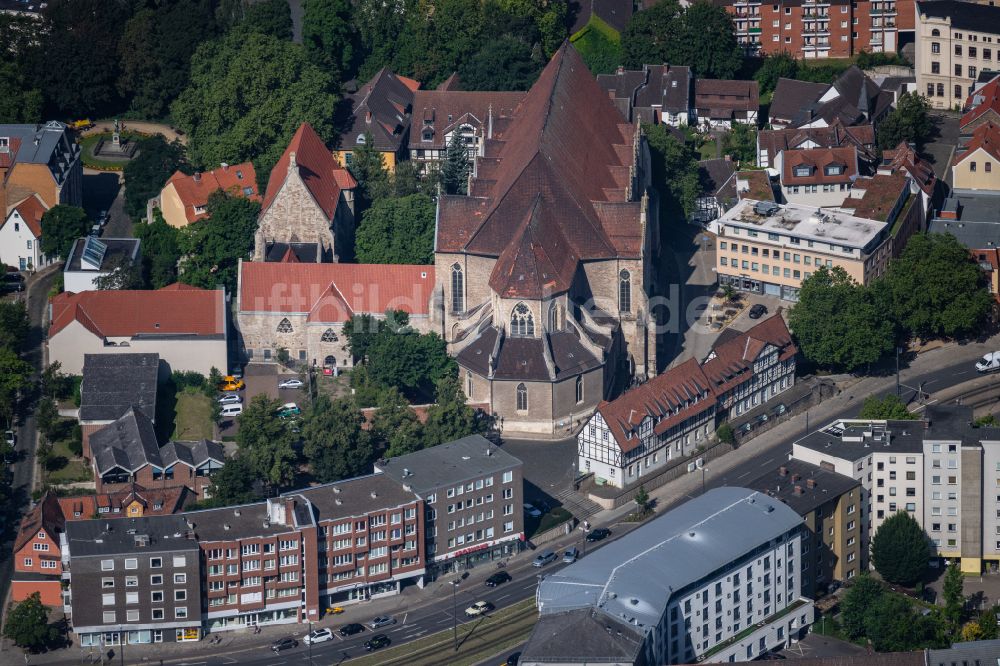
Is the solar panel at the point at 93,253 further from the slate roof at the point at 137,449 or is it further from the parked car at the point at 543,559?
the parked car at the point at 543,559

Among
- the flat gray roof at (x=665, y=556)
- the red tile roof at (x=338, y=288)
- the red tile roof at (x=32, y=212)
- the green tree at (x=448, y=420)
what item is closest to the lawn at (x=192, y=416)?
the red tile roof at (x=338, y=288)

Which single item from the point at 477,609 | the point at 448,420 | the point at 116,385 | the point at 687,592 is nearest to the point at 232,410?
the point at 116,385

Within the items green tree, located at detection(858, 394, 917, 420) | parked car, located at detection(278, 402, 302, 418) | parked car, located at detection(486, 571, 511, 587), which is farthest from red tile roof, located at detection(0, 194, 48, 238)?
green tree, located at detection(858, 394, 917, 420)

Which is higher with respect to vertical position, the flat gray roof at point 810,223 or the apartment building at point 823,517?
the flat gray roof at point 810,223

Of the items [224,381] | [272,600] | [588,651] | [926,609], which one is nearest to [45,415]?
[224,381]

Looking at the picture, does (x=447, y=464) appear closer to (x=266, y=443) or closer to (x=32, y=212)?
(x=266, y=443)

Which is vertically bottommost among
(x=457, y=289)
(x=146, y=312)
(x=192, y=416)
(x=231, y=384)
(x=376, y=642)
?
(x=376, y=642)

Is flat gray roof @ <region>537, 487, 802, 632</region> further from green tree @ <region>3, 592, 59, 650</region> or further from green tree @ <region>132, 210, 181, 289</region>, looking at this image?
green tree @ <region>132, 210, 181, 289</region>
